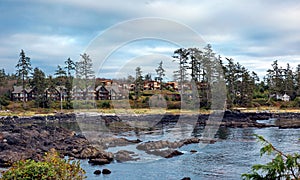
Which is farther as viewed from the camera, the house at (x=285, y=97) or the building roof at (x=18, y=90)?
the house at (x=285, y=97)

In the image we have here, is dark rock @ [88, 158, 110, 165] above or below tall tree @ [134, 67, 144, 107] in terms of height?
below

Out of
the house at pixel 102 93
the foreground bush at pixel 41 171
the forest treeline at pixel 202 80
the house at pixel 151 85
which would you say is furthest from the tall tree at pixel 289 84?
the foreground bush at pixel 41 171

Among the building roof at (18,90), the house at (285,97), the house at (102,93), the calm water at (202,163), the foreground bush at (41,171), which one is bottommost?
the calm water at (202,163)

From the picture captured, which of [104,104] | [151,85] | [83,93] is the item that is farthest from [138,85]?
[83,93]

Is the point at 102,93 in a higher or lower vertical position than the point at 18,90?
lower

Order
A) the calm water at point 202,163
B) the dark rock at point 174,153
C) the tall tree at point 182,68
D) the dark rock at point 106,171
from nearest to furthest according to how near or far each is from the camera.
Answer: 1. the calm water at point 202,163
2. the dark rock at point 106,171
3. the dark rock at point 174,153
4. the tall tree at point 182,68

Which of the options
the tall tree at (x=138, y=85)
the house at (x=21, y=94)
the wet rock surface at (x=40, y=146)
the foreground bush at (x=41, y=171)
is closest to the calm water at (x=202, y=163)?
the wet rock surface at (x=40, y=146)

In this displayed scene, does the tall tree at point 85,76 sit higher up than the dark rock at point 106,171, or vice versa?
the tall tree at point 85,76

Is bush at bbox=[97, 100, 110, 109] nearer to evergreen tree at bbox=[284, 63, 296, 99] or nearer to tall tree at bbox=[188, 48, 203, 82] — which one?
tall tree at bbox=[188, 48, 203, 82]

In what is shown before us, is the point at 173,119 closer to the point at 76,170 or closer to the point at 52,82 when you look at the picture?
the point at 52,82

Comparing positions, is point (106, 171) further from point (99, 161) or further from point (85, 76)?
point (85, 76)

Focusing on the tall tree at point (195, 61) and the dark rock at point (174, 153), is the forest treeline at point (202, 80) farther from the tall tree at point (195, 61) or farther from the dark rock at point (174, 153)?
the dark rock at point (174, 153)

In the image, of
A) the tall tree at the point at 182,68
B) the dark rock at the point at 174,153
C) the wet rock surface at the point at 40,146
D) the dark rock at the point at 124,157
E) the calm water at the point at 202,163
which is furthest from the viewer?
the tall tree at the point at 182,68

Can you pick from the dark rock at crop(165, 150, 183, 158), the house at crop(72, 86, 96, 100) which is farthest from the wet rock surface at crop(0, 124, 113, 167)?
the house at crop(72, 86, 96, 100)
